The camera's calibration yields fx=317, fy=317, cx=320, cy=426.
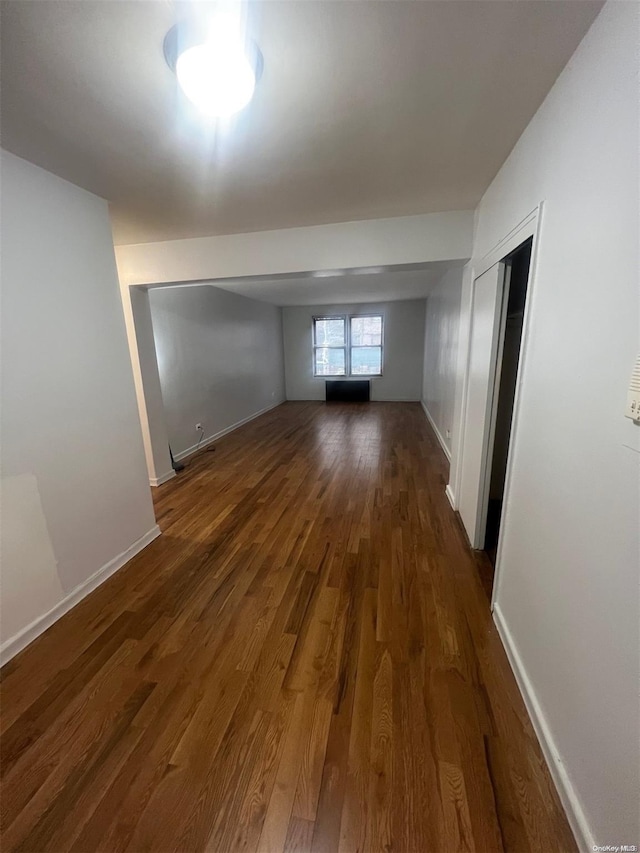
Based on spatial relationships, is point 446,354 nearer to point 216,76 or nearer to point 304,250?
point 304,250

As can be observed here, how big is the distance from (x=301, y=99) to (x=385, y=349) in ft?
22.4

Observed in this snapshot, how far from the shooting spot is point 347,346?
318 inches

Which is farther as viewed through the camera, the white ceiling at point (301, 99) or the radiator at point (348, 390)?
the radiator at point (348, 390)

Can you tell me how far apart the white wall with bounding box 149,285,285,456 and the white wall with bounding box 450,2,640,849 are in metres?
3.70

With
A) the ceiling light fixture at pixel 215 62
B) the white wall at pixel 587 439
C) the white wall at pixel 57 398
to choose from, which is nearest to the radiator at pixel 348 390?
the white wall at pixel 57 398

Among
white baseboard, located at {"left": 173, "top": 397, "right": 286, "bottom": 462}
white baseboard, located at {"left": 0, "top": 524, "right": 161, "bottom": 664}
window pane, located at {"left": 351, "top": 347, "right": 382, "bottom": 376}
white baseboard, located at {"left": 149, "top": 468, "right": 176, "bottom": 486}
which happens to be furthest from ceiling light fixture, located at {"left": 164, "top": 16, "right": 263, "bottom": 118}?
window pane, located at {"left": 351, "top": 347, "right": 382, "bottom": 376}

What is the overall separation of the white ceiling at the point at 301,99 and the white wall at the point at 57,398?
0.82ft

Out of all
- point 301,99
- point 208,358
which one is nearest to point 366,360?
point 208,358

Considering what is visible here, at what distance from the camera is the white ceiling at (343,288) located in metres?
4.80

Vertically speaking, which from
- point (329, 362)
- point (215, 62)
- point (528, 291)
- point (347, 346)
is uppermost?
point (215, 62)

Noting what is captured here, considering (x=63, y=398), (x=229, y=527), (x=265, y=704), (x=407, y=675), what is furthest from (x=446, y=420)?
(x=63, y=398)

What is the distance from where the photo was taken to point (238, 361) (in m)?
5.79

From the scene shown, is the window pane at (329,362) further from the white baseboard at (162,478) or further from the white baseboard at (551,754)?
Answer: the white baseboard at (551,754)

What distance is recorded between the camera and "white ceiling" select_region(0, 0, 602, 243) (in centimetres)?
91
